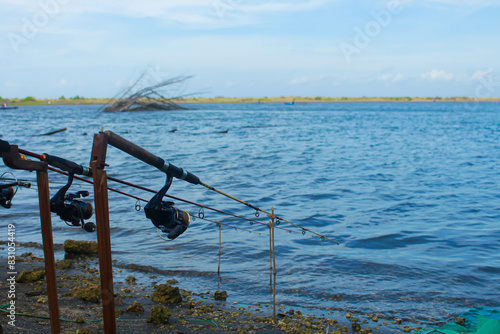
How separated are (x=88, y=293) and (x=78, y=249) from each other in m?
2.50

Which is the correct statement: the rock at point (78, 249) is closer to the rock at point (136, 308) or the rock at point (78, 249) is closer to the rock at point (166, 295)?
the rock at point (166, 295)

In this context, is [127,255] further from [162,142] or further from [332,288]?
[162,142]

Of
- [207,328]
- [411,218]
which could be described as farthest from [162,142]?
[207,328]

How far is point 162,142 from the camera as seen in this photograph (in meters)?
32.5

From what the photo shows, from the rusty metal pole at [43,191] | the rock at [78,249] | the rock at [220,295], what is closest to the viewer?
the rusty metal pole at [43,191]

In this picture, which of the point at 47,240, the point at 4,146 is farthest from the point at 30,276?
the point at 4,146

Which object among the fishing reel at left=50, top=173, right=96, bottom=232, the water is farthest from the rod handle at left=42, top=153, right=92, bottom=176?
the water

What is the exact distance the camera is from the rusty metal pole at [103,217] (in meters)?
3.44

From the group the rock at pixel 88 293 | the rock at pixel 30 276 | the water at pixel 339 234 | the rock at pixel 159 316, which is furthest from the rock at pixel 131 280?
the rock at pixel 159 316

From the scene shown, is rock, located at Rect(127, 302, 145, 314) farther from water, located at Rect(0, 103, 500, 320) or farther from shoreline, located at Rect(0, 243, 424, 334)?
water, located at Rect(0, 103, 500, 320)

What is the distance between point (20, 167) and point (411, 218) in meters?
10.4

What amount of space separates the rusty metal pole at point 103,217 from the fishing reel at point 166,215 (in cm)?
57

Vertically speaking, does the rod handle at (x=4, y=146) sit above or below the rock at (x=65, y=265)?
above

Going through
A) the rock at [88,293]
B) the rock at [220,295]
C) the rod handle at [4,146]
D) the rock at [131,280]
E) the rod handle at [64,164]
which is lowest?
the rock at [220,295]
